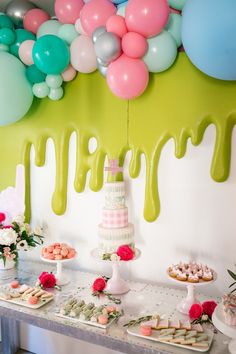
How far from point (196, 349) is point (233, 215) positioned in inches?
28.4

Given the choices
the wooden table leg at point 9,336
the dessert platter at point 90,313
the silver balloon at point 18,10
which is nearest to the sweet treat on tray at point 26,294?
the dessert platter at point 90,313

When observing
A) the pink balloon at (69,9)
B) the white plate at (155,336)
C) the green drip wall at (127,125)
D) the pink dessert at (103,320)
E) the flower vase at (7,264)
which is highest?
the pink balloon at (69,9)

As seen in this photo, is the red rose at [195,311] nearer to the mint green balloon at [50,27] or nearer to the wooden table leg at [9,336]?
the wooden table leg at [9,336]

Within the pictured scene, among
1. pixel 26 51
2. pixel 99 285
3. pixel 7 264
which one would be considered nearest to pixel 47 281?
pixel 99 285

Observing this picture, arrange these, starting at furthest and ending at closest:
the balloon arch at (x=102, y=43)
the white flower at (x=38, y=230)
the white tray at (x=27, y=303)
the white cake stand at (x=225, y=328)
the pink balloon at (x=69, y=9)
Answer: the white flower at (x=38, y=230), the pink balloon at (x=69, y=9), the white tray at (x=27, y=303), the balloon arch at (x=102, y=43), the white cake stand at (x=225, y=328)

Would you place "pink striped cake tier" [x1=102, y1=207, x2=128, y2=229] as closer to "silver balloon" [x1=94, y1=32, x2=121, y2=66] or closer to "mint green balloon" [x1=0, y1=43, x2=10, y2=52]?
"silver balloon" [x1=94, y1=32, x2=121, y2=66]

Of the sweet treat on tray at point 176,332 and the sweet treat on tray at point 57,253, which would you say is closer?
the sweet treat on tray at point 176,332

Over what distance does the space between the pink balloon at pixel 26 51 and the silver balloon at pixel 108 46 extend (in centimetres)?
50

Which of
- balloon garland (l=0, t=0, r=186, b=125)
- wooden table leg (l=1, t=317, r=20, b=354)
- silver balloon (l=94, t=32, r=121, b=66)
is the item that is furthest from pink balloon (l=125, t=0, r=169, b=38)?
wooden table leg (l=1, t=317, r=20, b=354)

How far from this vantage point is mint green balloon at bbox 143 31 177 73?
1795mm

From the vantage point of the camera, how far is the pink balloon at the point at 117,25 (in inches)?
69.6

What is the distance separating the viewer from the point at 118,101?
2.12 meters

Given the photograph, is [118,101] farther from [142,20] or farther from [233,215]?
[233,215]

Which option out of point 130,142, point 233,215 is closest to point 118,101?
point 130,142
